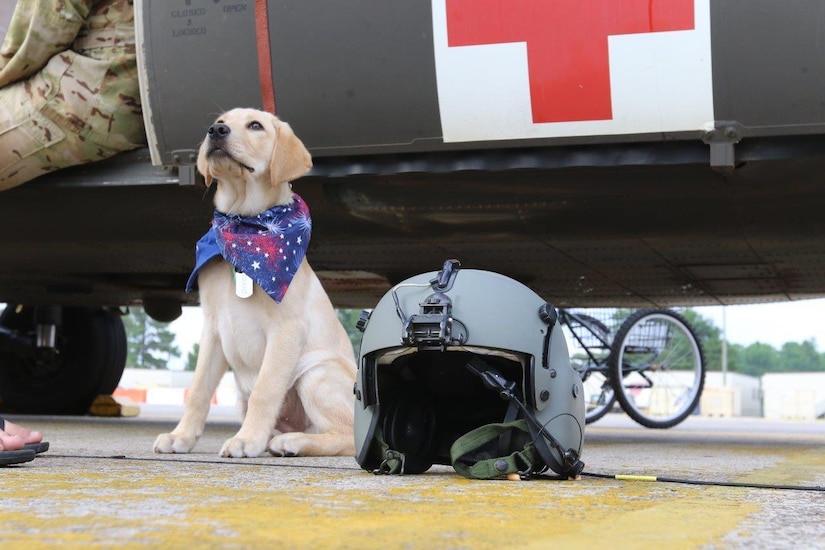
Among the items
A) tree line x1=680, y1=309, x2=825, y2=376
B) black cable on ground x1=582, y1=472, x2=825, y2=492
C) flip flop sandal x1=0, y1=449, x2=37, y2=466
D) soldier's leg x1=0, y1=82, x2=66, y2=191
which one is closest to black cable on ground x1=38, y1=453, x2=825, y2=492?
black cable on ground x1=582, y1=472, x2=825, y2=492

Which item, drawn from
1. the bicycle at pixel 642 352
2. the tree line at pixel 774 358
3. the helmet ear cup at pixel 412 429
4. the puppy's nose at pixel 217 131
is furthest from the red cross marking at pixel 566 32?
the tree line at pixel 774 358

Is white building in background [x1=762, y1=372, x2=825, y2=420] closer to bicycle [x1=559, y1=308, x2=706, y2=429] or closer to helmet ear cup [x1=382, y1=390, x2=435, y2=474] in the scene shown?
bicycle [x1=559, y1=308, x2=706, y2=429]

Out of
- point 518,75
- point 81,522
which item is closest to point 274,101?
point 518,75

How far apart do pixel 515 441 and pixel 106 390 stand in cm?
673

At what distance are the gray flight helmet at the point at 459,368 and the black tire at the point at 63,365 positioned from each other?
6098 mm

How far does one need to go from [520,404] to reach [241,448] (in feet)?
3.69

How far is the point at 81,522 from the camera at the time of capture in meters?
1.70

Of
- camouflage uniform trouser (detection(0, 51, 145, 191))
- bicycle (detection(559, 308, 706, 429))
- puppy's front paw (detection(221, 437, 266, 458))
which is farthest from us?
bicycle (detection(559, 308, 706, 429))

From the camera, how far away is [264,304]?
370 centimetres

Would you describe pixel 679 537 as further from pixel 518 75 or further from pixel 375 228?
pixel 375 228

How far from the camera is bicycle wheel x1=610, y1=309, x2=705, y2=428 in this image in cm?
786

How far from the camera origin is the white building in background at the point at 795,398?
37.2 m

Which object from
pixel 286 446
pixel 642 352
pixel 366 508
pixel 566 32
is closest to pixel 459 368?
pixel 286 446

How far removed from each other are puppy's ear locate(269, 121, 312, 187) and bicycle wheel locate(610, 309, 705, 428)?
4534 mm
